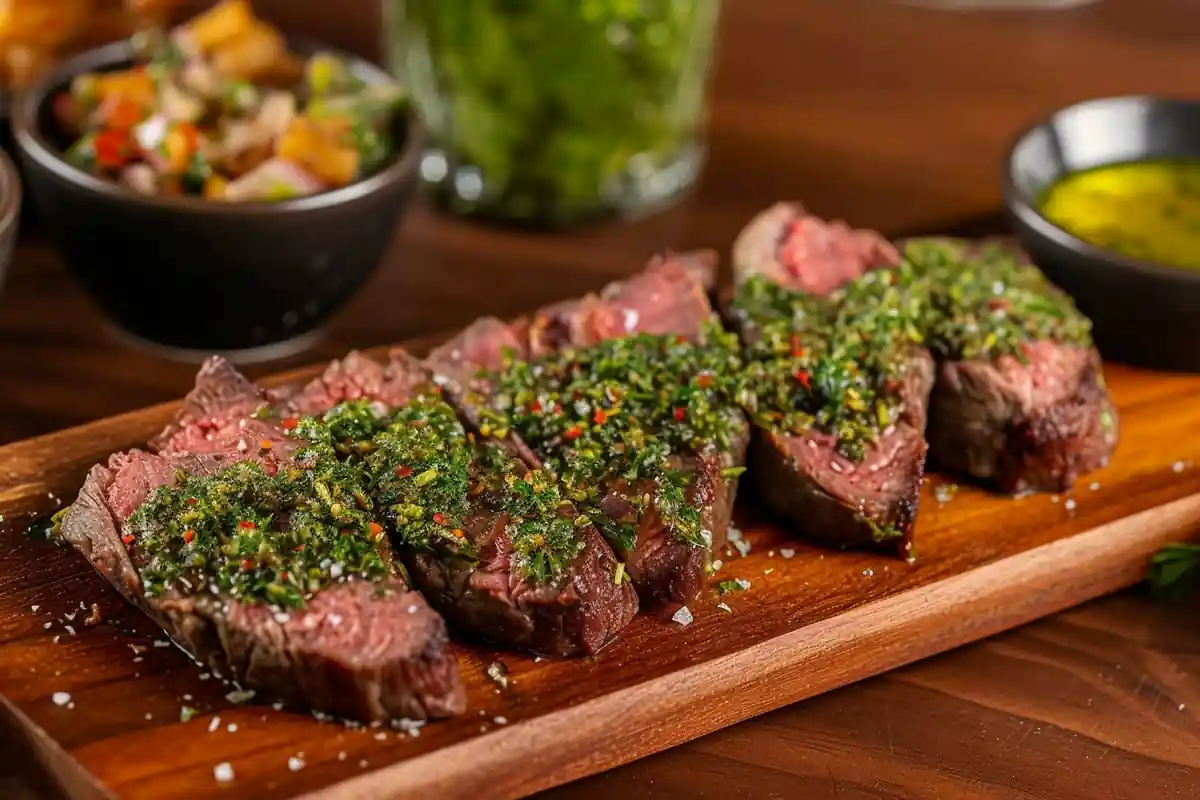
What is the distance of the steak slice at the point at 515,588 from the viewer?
2.61 meters

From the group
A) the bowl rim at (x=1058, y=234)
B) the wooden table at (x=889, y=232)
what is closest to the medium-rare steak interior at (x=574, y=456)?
the bowl rim at (x=1058, y=234)

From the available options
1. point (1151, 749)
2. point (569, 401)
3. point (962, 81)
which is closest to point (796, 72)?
point (962, 81)

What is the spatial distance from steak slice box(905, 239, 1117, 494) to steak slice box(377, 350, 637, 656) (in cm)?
102

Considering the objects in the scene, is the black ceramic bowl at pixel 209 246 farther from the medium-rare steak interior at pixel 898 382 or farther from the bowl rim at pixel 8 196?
the medium-rare steak interior at pixel 898 382

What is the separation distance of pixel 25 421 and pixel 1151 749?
2.86 metres

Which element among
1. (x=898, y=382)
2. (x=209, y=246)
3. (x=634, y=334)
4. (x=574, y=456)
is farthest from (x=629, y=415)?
(x=209, y=246)

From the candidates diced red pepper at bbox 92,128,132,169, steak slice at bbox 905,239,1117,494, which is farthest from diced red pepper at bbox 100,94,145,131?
steak slice at bbox 905,239,1117,494

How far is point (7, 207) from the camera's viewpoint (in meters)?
3.15

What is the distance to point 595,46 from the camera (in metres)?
4.25

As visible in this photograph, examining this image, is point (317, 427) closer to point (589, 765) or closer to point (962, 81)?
point (589, 765)

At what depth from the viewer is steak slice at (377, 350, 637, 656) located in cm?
261

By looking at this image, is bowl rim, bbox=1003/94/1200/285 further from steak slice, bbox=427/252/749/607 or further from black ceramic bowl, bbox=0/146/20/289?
black ceramic bowl, bbox=0/146/20/289

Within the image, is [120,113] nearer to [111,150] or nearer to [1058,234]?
[111,150]

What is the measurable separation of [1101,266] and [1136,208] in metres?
0.59
